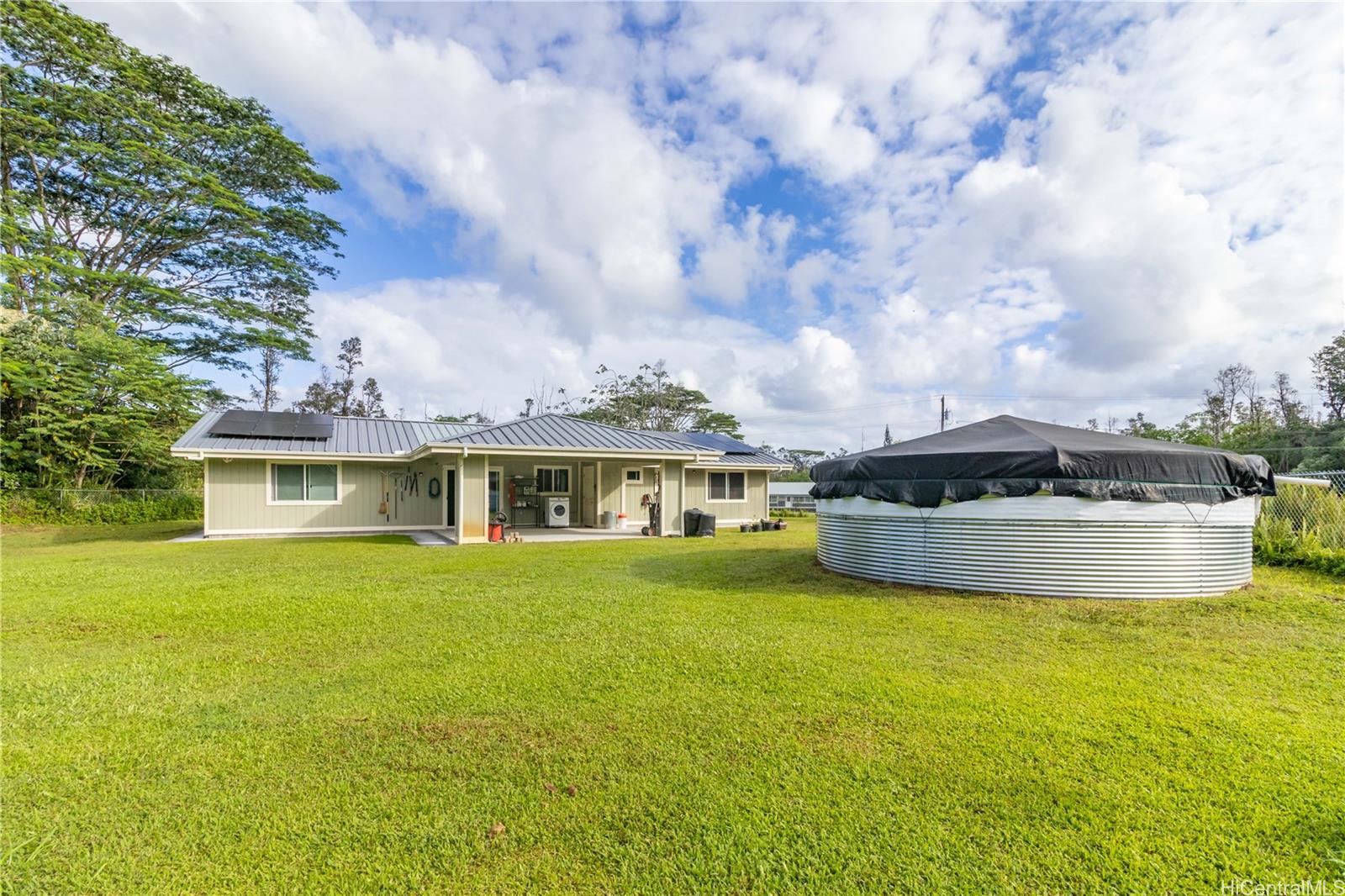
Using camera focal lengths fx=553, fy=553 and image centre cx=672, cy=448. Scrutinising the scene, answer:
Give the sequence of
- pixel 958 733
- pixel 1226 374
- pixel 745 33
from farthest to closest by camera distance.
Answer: pixel 1226 374 → pixel 745 33 → pixel 958 733

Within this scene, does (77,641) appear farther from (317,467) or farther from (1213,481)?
(1213,481)

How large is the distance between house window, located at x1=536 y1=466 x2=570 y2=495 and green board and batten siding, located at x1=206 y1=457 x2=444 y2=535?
2.87 metres

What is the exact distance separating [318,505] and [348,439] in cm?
205

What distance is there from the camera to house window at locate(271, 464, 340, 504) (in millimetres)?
14570

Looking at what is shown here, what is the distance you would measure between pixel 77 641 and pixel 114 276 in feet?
70.1

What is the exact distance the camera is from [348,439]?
1591cm

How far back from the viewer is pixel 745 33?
8.58 m

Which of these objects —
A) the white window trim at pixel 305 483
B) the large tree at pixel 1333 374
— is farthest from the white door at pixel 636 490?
the large tree at pixel 1333 374

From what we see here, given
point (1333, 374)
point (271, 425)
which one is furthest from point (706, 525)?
point (1333, 374)

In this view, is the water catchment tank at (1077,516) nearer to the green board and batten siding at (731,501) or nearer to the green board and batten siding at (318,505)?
the green board and batten siding at (731,501)

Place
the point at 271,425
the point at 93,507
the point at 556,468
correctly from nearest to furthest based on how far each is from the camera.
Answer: the point at 271,425, the point at 93,507, the point at 556,468

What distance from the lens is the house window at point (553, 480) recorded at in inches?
668

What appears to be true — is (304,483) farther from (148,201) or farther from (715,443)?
(148,201)

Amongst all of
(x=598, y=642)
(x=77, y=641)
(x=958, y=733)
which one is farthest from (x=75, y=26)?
(x=958, y=733)
